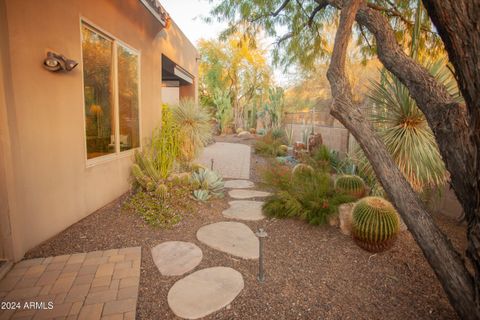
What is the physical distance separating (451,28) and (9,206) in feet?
12.7

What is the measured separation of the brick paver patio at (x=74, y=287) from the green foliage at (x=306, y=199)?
2.11 m

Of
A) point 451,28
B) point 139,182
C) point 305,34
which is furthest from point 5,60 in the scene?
point 305,34

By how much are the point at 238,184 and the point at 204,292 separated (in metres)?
3.81

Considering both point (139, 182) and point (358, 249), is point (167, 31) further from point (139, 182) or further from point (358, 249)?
point (358, 249)

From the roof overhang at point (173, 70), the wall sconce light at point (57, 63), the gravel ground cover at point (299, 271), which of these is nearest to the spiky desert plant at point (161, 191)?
the gravel ground cover at point (299, 271)

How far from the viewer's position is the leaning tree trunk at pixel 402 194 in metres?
1.78

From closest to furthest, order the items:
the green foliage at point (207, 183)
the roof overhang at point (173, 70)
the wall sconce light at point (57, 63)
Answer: the wall sconce light at point (57, 63) < the green foliage at point (207, 183) < the roof overhang at point (173, 70)

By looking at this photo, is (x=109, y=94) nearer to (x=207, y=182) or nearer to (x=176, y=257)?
(x=207, y=182)

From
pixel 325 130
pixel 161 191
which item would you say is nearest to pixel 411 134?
pixel 161 191

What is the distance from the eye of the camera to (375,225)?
2.93m

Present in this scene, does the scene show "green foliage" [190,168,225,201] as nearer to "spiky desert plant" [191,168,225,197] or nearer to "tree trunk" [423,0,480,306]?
"spiky desert plant" [191,168,225,197]

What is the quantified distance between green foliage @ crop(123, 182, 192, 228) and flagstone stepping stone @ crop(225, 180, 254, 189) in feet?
5.23

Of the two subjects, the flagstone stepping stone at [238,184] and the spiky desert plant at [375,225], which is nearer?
the spiky desert plant at [375,225]

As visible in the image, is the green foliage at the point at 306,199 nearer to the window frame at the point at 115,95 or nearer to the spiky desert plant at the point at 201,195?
the spiky desert plant at the point at 201,195
